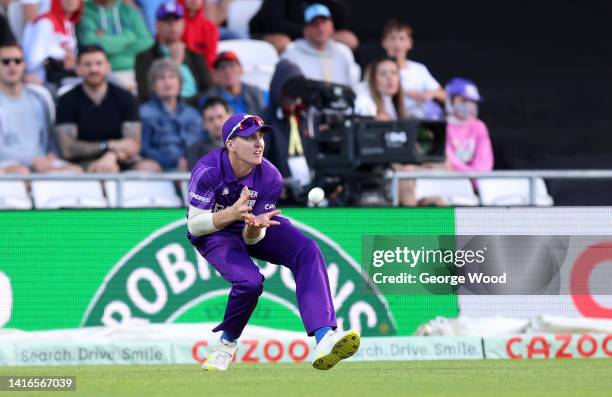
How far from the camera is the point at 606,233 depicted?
503 inches

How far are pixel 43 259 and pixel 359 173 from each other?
10.8 ft

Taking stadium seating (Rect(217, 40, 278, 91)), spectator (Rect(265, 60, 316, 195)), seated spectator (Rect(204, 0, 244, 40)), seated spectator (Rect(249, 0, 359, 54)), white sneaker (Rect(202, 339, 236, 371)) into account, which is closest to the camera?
white sneaker (Rect(202, 339, 236, 371))

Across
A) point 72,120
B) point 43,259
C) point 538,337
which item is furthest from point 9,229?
point 538,337

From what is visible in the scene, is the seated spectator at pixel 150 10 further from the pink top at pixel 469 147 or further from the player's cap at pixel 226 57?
the pink top at pixel 469 147

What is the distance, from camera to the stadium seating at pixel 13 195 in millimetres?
14227

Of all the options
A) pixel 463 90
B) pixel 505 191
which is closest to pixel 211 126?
pixel 463 90

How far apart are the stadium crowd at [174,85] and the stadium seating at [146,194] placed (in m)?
0.19

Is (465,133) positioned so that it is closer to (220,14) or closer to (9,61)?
(220,14)

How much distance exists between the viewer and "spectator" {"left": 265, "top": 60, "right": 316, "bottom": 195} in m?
14.1

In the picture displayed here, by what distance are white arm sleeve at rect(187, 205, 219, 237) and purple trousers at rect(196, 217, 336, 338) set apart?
195 millimetres

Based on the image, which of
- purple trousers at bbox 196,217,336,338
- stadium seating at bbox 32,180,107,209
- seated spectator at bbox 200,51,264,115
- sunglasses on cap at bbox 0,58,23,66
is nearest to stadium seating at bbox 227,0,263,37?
seated spectator at bbox 200,51,264,115

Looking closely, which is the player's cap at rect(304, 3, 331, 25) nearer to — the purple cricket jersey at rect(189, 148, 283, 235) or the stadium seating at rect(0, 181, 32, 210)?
the stadium seating at rect(0, 181, 32, 210)

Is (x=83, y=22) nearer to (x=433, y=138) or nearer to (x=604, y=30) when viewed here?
(x=433, y=138)

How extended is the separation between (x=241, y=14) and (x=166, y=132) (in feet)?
8.75
